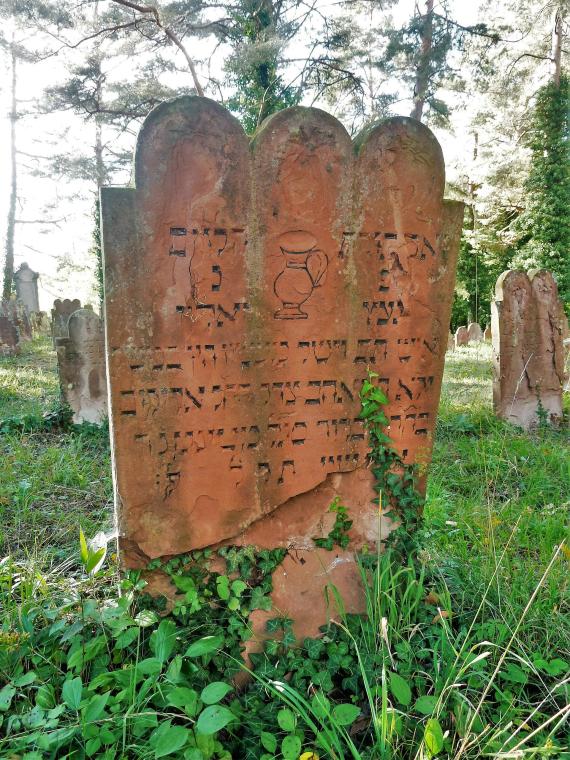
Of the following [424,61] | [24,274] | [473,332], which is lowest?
[473,332]

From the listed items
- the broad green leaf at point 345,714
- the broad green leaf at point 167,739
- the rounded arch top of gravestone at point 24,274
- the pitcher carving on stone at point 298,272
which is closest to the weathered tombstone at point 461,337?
the pitcher carving on stone at point 298,272

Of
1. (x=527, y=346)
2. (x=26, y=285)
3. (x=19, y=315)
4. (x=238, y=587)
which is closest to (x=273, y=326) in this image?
(x=238, y=587)

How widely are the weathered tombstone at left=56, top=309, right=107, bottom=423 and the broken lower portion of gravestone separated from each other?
13.2 feet

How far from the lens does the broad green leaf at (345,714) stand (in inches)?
70.2

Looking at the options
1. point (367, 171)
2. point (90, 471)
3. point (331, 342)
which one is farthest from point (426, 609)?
point (90, 471)

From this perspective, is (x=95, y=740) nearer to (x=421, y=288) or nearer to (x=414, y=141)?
(x=421, y=288)

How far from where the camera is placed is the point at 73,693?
1.64 metres

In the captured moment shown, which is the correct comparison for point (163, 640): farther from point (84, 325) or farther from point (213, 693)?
point (84, 325)

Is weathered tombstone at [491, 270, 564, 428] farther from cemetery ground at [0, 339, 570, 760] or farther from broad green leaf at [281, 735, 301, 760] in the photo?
broad green leaf at [281, 735, 301, 760]

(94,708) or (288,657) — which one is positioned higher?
(94,708)

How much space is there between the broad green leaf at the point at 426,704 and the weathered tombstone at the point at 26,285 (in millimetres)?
18684

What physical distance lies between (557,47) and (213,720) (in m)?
21.8

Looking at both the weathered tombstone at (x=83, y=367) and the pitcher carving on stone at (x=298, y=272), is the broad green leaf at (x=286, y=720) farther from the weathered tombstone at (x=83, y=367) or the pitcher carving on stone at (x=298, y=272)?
the weathered tombstone at (x=83, y=367)

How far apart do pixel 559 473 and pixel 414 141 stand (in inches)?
119
